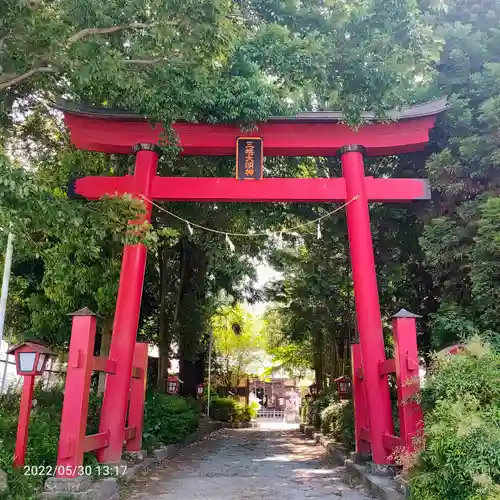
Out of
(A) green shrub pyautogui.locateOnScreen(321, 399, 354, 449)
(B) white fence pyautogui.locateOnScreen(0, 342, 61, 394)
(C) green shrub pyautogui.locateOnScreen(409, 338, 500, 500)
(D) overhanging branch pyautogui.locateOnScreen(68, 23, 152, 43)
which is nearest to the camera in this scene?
(C) green shrub pyautogui.locateOnScreen(409, 338, 500, 500)

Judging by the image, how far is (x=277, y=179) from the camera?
333 inches

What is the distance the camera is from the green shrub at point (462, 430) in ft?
13.0

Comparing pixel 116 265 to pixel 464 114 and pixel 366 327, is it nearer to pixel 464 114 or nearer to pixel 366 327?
pixel 366 327

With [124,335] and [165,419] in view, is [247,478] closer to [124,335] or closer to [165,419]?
[124,335]

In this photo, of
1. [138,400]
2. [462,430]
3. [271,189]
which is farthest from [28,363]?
[462,430]

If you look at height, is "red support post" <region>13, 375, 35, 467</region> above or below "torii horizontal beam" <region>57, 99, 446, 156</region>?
below

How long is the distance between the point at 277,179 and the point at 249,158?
613 mm

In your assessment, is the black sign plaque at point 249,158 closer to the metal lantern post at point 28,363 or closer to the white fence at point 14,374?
the metal lantern post at point 28,363

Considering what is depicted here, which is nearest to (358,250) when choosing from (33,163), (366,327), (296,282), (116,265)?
(366,327)

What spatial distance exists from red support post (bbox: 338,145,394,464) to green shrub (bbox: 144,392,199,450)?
473cm

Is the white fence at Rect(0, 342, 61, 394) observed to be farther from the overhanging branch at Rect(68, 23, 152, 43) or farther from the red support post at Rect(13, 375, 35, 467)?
the overhanging branch at Rect(68, 23, 152, 43)

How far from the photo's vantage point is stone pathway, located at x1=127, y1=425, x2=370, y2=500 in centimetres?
624

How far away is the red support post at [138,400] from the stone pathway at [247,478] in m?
0.61
